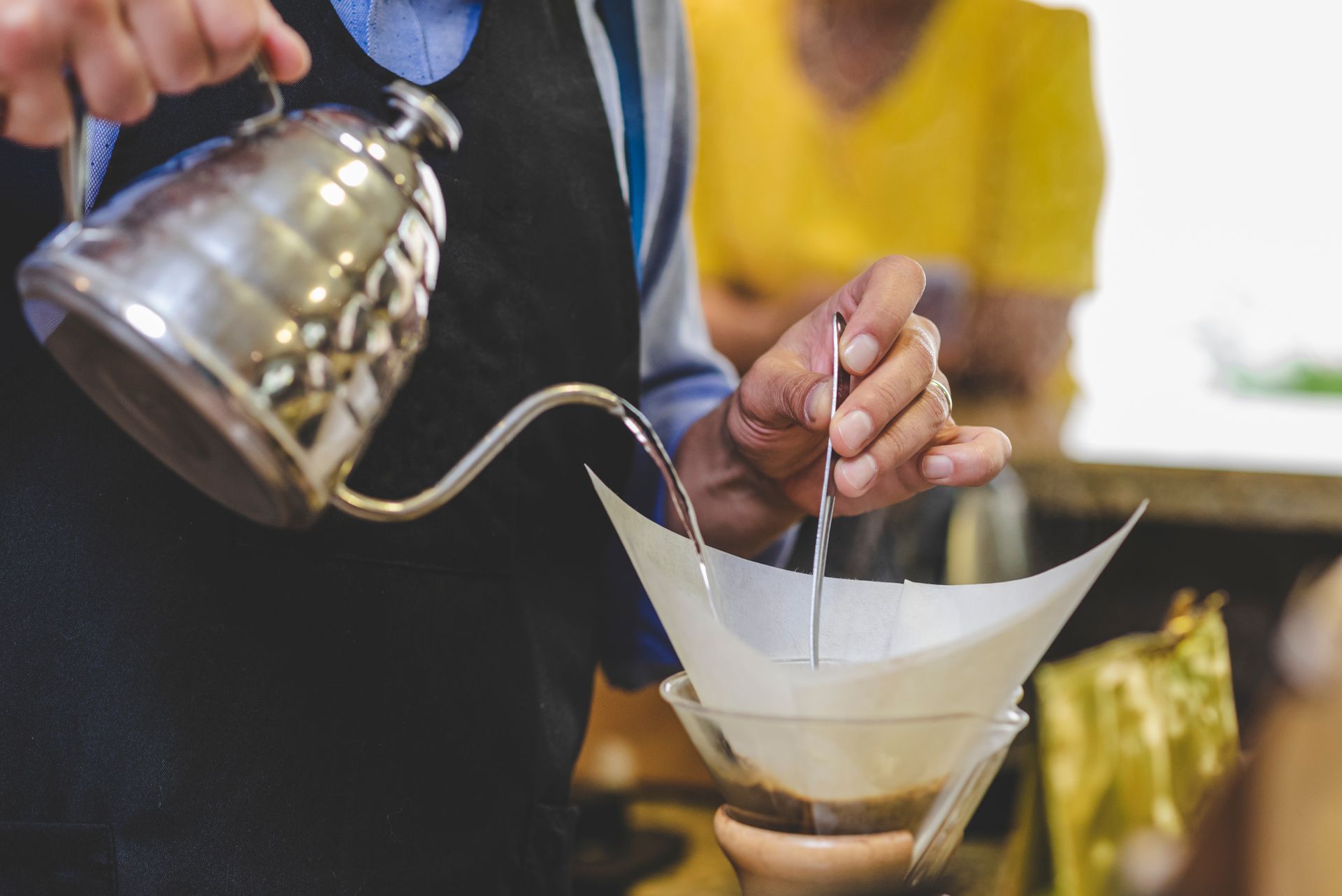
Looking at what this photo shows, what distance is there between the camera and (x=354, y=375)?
1.51ft

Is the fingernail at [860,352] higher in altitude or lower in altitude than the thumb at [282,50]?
lower

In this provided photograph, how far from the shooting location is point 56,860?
26.5 inches

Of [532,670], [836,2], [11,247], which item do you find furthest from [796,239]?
[11,247]

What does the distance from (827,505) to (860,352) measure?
107mm

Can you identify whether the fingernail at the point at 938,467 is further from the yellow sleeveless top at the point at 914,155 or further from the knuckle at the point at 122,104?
the yellow sleeveless top at the point at 914,155

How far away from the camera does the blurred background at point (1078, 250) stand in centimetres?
191

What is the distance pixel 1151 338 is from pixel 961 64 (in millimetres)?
741

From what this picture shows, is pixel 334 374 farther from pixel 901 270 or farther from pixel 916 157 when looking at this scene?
pixel 916 157

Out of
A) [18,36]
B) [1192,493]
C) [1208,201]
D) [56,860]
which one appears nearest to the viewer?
[18,36]

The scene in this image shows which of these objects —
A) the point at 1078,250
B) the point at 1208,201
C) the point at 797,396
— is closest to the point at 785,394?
the point at 797,396

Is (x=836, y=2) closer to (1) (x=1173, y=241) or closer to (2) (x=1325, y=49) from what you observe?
(1) (x=1173, y=241)

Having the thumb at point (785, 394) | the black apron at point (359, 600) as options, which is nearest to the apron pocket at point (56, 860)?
the black apron at point (359, 600)

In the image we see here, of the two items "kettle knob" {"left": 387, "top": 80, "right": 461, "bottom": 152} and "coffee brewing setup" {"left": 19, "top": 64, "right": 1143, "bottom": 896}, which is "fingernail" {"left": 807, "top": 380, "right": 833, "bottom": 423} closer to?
"coffee brewing setup" {"left": 19, "top": 64, "right": 1143, "bottom": 896}

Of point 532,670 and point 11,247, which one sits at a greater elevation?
point 11,247
